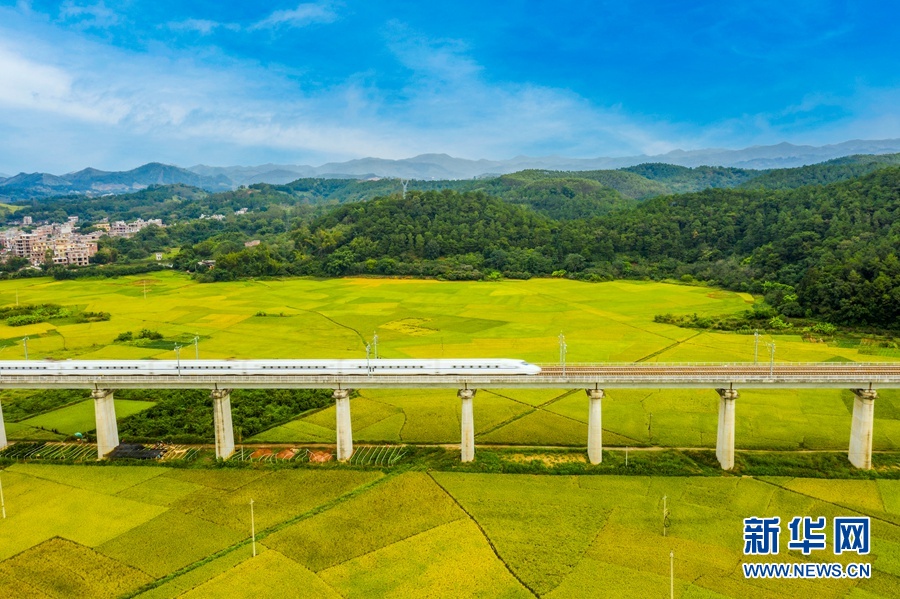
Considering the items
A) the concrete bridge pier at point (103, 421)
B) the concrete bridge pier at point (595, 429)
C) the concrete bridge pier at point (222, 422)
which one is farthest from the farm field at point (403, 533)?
the concrete bridge pier at point (222, 422)

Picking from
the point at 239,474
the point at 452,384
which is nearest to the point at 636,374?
the point at 452,384

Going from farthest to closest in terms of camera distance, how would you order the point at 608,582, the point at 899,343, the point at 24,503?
the point at 899,343
the point at 24,503
the point at 608,582

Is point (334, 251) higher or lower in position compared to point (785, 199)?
lower

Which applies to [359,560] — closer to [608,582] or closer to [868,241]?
[608,582]

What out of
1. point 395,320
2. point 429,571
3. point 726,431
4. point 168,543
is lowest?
point 429,571

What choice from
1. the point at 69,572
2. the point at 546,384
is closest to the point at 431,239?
the point at 546,384

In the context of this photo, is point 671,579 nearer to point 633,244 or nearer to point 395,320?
point 395,320
